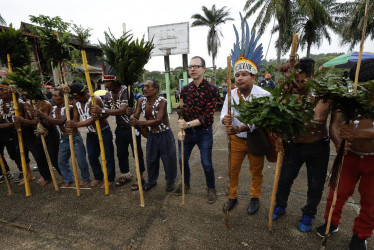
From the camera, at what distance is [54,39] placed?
3121mm

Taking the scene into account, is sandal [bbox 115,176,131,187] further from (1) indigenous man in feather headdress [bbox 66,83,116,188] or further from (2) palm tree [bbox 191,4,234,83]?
(2) palm tree [bbox 191,4,234,83]

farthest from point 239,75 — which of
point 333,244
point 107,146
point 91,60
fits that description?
point 91,60

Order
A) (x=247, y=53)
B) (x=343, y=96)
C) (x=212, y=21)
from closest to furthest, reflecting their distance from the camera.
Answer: (x=343, y=96)
(x=247, y=53)
(x=212, y=21)

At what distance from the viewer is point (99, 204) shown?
10.8 feet

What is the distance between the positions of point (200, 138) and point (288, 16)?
19.4 meters

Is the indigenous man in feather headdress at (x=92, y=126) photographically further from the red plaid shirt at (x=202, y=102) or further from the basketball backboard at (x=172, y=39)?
the basketball backboard at (x=172, y=39)

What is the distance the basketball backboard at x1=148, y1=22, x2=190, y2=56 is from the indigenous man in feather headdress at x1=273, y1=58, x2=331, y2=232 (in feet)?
35.4

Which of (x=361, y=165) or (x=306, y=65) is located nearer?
(x=361, y=165)

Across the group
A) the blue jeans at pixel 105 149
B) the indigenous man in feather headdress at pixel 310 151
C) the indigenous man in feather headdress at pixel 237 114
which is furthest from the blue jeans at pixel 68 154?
the indigenous man in feather headdress at pixel 310 151

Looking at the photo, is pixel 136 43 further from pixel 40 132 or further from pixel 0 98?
pixel 0 98

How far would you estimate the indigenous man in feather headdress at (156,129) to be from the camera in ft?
10.8

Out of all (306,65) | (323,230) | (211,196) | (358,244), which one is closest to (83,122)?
(211,196)

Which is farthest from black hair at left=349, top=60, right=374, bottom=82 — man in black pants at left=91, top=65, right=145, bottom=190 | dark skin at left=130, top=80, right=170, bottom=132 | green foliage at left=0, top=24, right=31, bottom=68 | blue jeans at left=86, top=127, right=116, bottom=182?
green foliage at left=0, top=24, right=31, bottom=68

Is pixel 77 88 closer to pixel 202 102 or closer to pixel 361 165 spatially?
pixel 202 102
